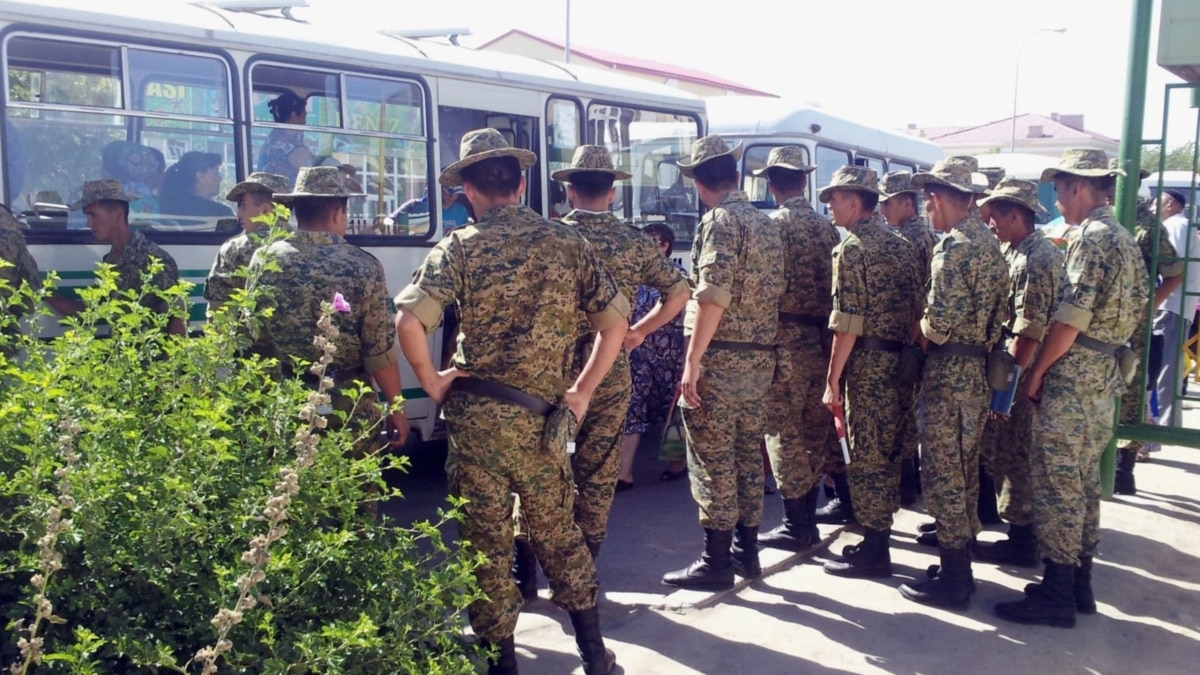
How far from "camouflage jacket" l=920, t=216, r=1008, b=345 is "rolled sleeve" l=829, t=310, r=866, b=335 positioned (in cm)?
32

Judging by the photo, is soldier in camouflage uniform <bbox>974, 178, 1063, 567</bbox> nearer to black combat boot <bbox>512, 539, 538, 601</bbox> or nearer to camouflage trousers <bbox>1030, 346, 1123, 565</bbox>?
camouflage trousers <bbox>1030, 346, 1123, 565</bbox>

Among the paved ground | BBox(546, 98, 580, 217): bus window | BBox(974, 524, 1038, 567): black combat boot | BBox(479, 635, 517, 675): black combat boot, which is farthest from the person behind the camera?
BBox(546, 98, 580, 217): bus window

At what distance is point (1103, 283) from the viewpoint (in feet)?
14.3

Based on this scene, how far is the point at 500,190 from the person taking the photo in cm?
347

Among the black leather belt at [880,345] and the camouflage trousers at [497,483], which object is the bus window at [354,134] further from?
the black leather belt at [880,345]

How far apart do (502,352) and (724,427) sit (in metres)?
1.61

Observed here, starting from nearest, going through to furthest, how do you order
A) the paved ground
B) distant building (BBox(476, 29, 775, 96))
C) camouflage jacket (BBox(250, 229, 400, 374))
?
1. camouflage jacket (BBox(250, 229, 400, 374))
2. the paved ground
3. distant building (BBox(476, 29, 775, 96))

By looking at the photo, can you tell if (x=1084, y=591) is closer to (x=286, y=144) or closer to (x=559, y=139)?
(x=559, y=139)

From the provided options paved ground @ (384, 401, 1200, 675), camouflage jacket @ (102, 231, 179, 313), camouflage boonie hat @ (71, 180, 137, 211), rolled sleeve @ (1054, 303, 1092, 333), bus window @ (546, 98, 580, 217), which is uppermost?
Result: bus window @ (546, 98, 580, 217)

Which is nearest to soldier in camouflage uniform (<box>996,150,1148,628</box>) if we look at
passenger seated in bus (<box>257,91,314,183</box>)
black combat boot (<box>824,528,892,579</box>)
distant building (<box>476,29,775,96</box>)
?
black combat boot (<box>824,528,892,579</box>)

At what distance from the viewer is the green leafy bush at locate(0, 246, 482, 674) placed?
2191 millimetres

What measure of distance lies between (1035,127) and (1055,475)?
206ft

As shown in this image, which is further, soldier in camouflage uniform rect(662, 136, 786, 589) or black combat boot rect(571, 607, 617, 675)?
soldier in camouflage uniform rect(662, 136, 786, 589)

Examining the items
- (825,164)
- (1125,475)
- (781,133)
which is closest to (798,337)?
(1125,475)
